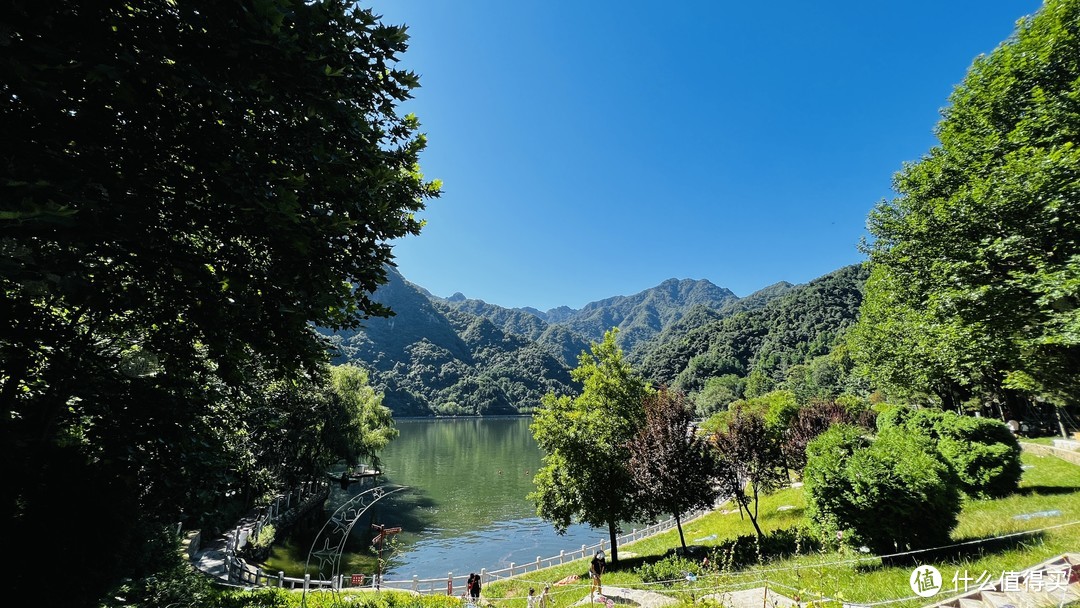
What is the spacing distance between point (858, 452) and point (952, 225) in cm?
674

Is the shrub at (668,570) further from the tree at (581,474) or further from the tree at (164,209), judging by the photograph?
the tree at (164,209)

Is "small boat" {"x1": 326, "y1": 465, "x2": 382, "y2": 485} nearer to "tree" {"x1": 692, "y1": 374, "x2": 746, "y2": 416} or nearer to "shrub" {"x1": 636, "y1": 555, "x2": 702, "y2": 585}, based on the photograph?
"shrub" {"x1": 636, "y1": 555, "x2": 702, "y2": 585}

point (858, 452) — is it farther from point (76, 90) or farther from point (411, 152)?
point (76, 90)

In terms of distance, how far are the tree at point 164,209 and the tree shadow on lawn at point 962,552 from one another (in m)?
12.6

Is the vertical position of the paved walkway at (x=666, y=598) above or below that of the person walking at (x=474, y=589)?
above

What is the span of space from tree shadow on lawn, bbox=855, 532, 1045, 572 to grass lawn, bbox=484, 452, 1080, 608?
0.06ft

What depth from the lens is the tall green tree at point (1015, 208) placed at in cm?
1008

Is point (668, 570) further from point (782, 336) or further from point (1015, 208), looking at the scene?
point (782, 336)

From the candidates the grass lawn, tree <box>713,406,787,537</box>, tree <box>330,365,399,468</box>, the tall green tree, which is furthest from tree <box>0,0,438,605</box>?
tree <box>330,365,399,468</box>

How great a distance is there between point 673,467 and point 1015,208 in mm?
12869

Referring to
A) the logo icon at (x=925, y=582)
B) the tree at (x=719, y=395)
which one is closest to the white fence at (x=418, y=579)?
the logo icon at (x=925, y=582)

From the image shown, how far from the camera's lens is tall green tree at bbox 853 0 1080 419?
397 inches

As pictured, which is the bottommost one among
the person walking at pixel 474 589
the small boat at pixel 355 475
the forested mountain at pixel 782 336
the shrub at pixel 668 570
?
the small boat at pixel 355 475

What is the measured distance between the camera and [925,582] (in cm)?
801
